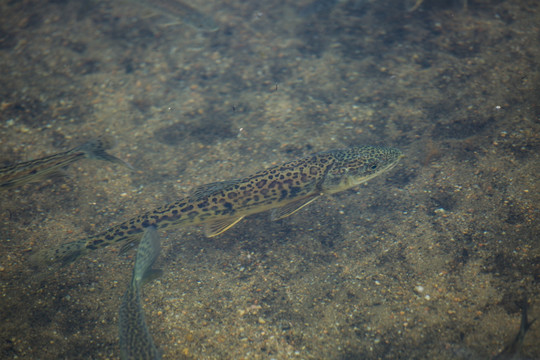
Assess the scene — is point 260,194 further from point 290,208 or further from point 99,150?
point 99,150

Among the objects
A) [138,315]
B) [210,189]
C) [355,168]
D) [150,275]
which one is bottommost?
[150,275]

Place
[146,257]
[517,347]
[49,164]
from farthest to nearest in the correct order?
1. [49,164]
2. [146,257]
3. [517,347]

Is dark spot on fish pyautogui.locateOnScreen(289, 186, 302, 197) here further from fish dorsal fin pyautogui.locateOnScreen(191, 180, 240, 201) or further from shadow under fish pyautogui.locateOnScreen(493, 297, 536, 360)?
shadow under fish pyautogui.locateOnScreen(493, 297, 536, 360)

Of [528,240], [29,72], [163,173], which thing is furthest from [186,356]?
[29,72]

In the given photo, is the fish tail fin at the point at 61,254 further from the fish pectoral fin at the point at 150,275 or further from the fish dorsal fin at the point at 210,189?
the fish dorsal fin at the point at 210,189

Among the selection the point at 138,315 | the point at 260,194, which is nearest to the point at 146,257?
the point at 138,315

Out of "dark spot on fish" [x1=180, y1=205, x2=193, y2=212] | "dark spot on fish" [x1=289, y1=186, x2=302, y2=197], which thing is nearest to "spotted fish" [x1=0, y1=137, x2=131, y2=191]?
"dark spot on fish" [x1=180, y1=205, x2=193, y2=212]
